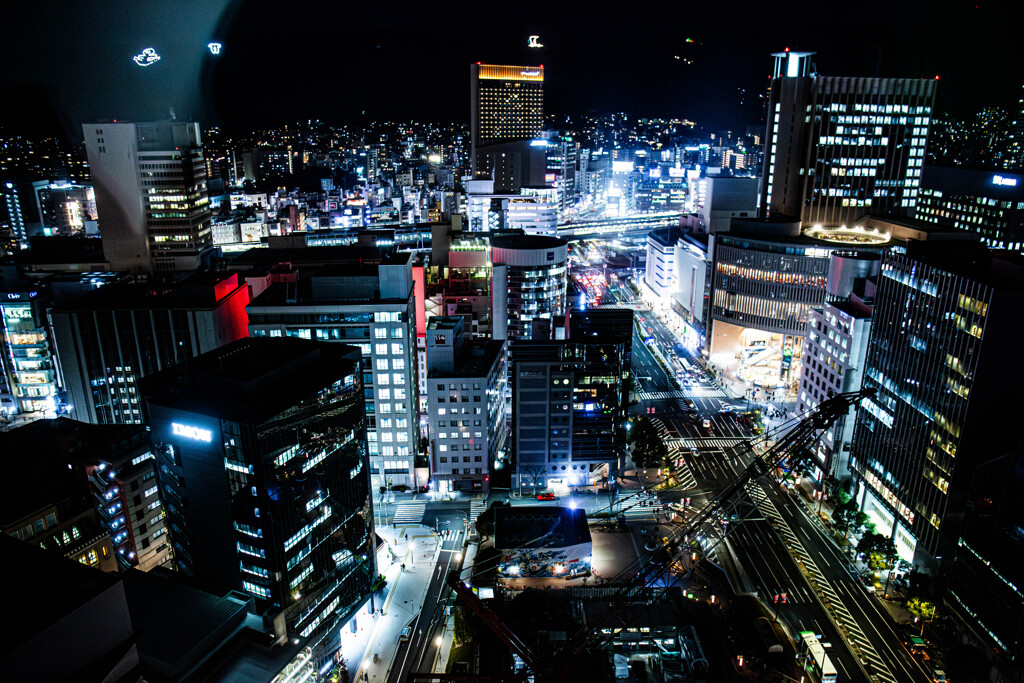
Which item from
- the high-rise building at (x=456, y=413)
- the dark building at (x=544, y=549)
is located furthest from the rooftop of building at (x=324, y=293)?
the dark building at (x=544, y=549)

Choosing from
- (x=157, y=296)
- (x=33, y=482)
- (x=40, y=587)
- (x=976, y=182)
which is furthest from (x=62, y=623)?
(x=976, y=182)

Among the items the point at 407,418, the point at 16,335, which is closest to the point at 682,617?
the point at 407,418

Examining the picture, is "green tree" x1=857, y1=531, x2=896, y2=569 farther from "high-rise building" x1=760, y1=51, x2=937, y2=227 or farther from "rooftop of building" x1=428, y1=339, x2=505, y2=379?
"high-rise building" x1=760, y1=51, x2=937, y2=227

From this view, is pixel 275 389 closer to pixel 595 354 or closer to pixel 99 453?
Answer: pixel 99 453

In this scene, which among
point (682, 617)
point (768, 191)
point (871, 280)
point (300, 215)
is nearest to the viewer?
point (682, 617)

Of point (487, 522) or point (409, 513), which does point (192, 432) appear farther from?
point (409, 513)

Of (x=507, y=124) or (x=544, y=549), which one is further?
(x=507, y=124)
